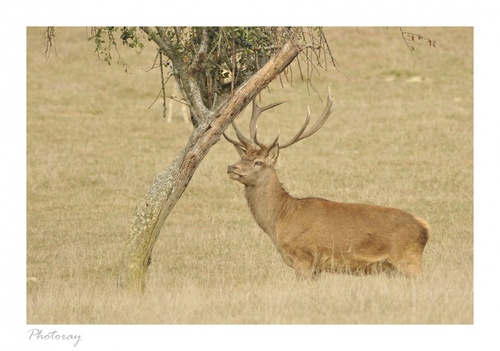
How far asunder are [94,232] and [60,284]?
4482mm

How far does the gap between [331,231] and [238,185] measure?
366 inches

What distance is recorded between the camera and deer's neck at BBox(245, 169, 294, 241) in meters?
9.45

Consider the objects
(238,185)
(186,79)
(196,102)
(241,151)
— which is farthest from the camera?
(238,185)

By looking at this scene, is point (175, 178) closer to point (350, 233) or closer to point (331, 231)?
point (331, 231)

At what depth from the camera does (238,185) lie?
1833cm

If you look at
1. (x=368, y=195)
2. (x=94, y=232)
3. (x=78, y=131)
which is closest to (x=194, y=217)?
(x=94, y=232)

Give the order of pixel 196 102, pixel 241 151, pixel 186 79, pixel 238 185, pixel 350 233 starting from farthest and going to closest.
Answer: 1. pixel 238 185
2. pixel 241 151
3. pixel 186 79
4. pixel 196 102
5. pixel 350 233

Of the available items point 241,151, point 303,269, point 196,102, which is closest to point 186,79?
point 196,102

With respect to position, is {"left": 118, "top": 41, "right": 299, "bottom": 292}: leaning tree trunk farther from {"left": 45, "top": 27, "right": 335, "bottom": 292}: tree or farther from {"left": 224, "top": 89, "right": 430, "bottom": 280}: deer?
{"left": 224, "top": 89, "right": 430, "bottom": 280}: deer

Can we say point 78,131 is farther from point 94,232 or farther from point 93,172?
point 94,232

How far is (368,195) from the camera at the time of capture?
16984 mm

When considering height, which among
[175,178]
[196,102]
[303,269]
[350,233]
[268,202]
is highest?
[196,102]

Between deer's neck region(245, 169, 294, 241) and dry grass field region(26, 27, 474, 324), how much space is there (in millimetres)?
674

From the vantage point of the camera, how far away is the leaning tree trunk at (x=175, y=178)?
897 centimetres
